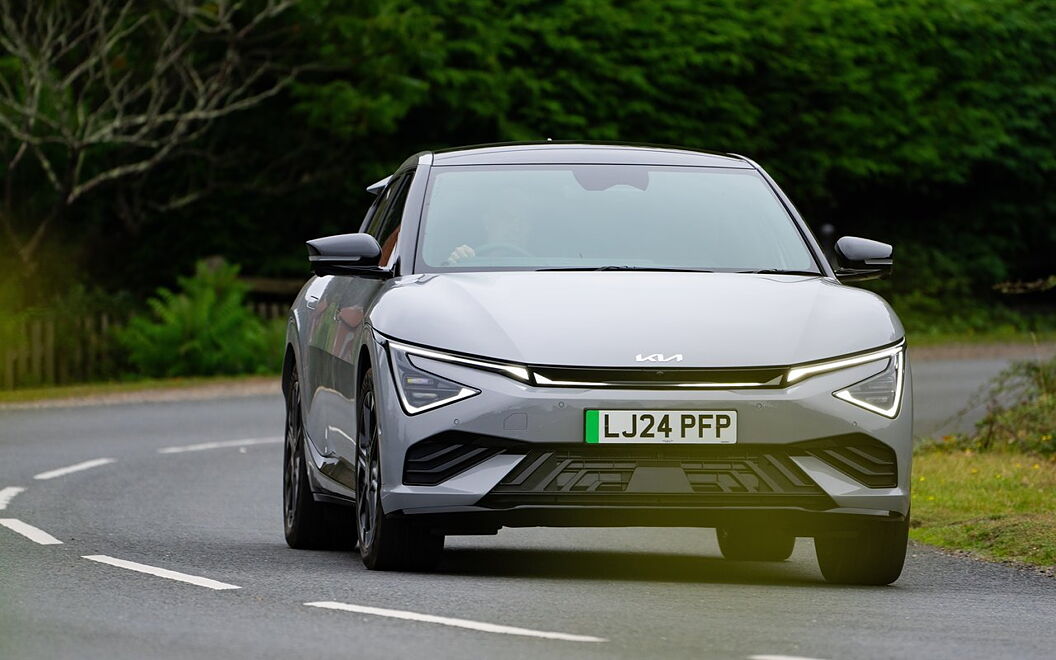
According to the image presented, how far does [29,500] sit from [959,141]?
31526 mm

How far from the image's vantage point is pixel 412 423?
8.66 m

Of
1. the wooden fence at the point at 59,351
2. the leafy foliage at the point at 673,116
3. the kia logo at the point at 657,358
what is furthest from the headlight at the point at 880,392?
the leafy foliage at the point at 673,116

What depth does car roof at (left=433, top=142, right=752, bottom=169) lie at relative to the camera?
10211 millimetres

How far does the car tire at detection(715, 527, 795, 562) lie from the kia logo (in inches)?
89.1

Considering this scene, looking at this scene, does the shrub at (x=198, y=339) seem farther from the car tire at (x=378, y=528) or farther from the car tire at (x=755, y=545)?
the car tire at (x=378, y=528)

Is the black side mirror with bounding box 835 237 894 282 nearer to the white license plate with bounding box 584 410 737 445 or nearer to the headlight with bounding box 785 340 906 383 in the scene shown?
the headlight with bounding box 785 340 906 383

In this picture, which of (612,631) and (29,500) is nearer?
(612,631)

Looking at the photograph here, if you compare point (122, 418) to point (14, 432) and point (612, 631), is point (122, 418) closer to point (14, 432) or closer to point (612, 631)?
point (14, 432)

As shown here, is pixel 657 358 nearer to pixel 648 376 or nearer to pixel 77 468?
pixel 648 376

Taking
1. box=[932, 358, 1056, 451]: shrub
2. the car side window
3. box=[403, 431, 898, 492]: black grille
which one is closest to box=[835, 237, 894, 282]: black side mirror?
box=[403, 431, 898, 492]: black grille

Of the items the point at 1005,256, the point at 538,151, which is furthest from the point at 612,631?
the point at 1005,256

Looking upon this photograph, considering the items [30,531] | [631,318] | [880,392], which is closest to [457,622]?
[631,318]

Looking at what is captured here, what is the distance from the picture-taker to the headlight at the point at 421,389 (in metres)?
8.61

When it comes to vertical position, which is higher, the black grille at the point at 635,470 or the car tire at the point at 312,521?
the black grille at the point at 635,470
